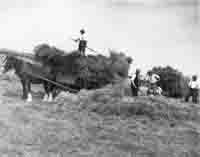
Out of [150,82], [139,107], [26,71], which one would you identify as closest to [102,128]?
[139,107]

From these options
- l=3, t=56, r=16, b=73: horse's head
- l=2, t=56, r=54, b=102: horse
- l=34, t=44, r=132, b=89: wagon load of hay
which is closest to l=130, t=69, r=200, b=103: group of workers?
l=34, t=44, r=132, b=89: wagon load of hay

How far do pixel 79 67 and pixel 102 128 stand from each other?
5.99m

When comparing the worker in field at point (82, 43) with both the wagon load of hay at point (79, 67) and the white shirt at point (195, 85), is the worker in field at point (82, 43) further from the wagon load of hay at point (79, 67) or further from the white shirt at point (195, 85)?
the white shirt at point (195, 85)

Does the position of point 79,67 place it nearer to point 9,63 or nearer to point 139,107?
point 9,63

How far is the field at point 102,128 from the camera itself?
18.5 ft

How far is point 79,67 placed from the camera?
1266 centimetres

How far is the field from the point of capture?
5.63 meters

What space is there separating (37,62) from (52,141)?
757 centimetres

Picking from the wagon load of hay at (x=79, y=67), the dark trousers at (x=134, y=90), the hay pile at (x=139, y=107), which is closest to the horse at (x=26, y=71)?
the wagon load of hay at (x=79, y=67)

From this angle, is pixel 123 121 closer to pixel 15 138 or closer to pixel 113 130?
pixel 113 130

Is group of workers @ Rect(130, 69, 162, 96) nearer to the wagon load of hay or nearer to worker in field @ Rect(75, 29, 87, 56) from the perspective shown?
the wagon load of hay

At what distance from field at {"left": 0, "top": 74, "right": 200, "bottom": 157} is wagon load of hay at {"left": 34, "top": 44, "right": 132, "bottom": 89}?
3.07 meters

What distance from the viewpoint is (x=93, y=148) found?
5.76 m

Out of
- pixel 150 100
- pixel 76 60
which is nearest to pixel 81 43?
pixel 76 60
